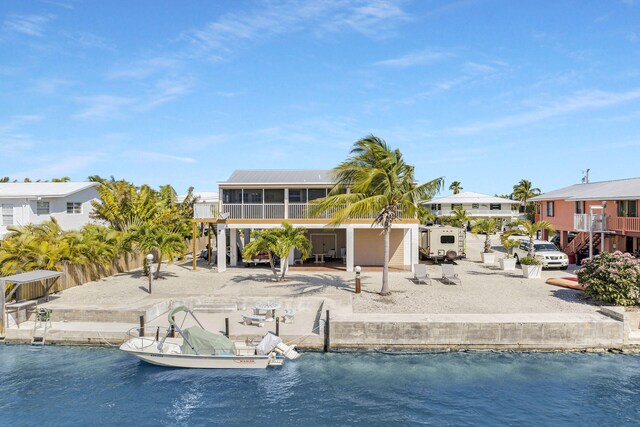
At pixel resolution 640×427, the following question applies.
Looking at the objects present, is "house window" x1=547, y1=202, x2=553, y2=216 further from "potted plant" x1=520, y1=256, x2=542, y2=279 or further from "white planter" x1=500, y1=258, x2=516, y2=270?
"potted plant" x1=520, y1=256, x2=542, y2=279

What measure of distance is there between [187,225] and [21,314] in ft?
57.2

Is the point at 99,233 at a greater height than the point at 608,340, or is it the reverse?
the point at 99,233

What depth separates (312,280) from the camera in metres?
25.3

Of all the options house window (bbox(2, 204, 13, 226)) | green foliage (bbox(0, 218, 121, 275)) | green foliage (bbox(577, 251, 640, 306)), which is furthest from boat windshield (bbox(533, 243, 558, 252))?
house window (bbox(2, 204, 13, 226))

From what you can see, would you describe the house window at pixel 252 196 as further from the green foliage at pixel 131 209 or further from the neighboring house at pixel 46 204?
the neighboring house at pixel 46 204

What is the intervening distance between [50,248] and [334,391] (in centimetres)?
1706

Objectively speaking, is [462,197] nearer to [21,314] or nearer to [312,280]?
[312,280]

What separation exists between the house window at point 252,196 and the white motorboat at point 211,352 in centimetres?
1604

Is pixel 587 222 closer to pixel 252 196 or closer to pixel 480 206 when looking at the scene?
pixel 252 196

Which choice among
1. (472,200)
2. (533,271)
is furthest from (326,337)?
(472,200)

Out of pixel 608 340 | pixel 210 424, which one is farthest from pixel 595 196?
pixel 210 424

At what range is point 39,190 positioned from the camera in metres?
33.2

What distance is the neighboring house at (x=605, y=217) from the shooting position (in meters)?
28.0

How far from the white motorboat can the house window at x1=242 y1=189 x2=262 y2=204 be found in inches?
632
